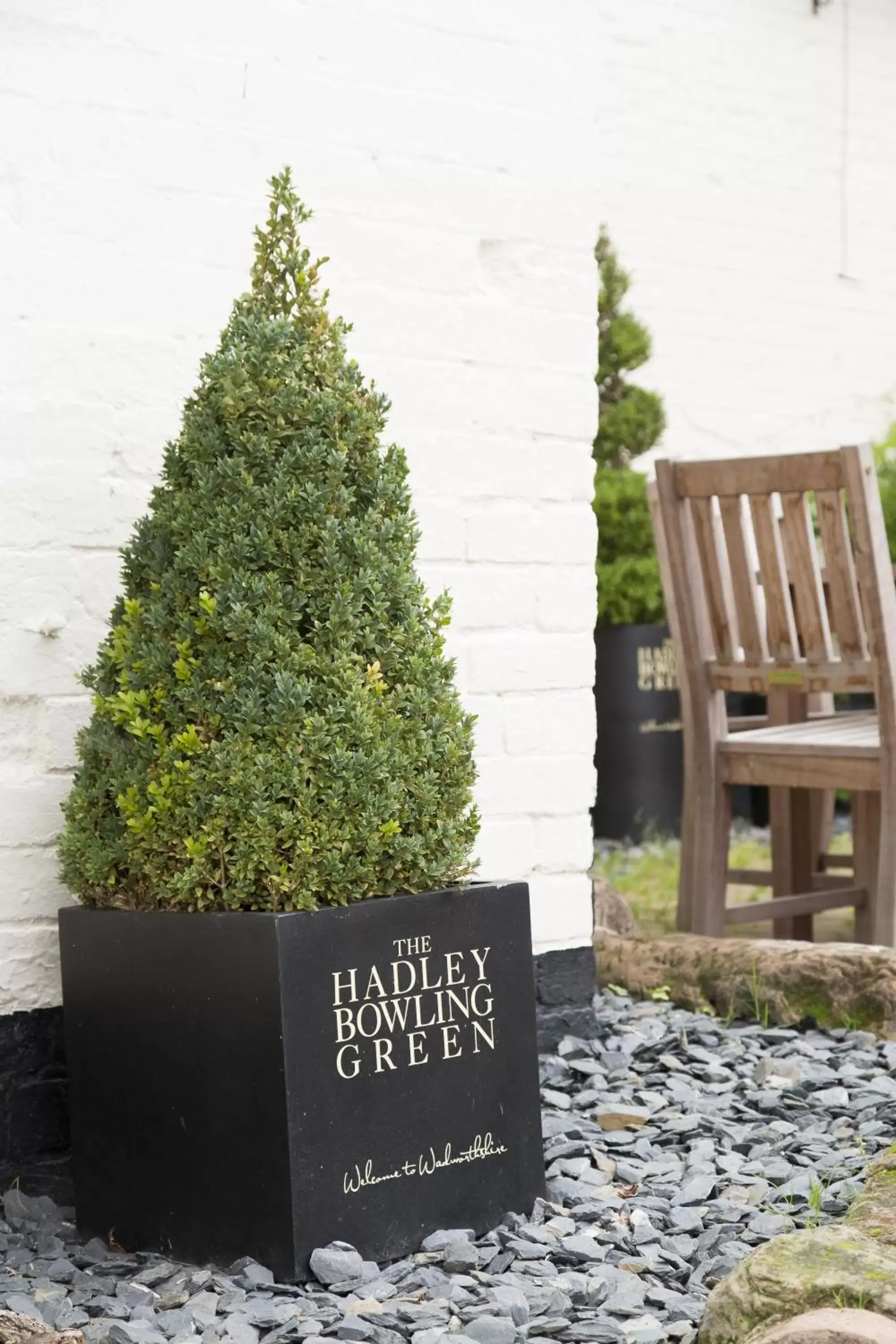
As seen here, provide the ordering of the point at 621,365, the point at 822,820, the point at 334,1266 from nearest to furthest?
1. the point at 334,1266
2. the point at 822,820
3. the point at 621,365

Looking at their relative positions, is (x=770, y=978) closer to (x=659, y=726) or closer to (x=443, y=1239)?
(x=443, y=1239)

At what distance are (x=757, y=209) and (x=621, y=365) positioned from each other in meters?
1.51

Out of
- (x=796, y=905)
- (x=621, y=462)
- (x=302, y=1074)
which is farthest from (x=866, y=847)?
(x=621, y=462)

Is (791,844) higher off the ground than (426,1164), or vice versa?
(791,844)

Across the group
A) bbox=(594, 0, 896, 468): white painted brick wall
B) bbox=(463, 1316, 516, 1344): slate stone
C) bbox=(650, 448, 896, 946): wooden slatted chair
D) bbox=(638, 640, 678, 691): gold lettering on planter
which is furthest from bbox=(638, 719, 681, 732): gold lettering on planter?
bbox=(463, 1316, 516, 1344): slate stone

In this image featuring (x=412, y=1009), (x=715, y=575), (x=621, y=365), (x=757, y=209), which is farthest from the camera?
(x=757, y=209)

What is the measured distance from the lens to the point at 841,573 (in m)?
3.24

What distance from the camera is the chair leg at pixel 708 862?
11.3 ft

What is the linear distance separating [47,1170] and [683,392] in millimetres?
5336

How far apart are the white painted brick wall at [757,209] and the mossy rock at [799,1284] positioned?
559 cm

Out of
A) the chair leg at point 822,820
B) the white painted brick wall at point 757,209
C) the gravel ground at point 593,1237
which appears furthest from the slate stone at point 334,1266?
the white painted brick wall at point 757,209

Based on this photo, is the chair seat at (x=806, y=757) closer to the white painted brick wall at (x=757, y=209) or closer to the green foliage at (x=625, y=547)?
the green foliage at (x=625, y=547)

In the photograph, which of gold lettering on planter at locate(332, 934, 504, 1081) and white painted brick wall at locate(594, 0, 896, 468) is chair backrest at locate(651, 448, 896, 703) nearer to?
gold lettering on planter at locate(332, 934, 504, 1081)

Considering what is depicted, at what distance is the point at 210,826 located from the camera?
181 centimetres
